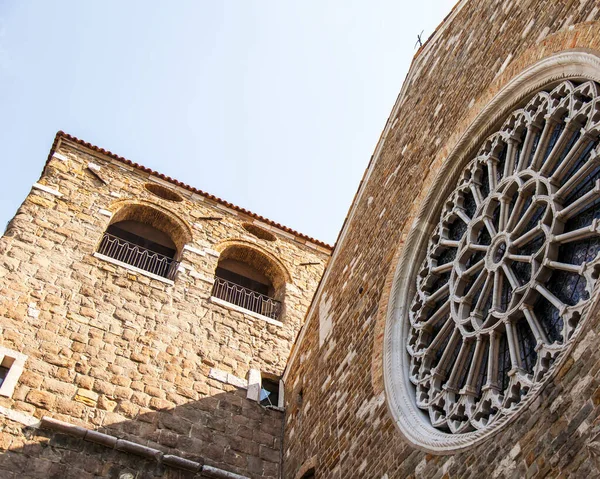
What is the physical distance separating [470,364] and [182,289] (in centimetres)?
660

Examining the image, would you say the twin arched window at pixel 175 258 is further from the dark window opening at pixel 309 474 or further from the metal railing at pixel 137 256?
the dark window opening at pixel 309 474

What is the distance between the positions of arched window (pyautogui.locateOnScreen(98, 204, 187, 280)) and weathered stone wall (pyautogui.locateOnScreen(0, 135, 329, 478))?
23 centimetres

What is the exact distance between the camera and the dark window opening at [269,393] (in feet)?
33.4

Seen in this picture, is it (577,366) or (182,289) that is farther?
(182,289)

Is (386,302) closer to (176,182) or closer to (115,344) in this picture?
(115,344)

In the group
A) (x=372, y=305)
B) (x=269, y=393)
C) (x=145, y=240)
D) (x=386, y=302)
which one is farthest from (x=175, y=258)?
(x=386, y=302)

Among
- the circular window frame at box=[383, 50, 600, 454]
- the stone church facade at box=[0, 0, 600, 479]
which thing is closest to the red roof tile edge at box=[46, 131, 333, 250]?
the stone church facade at box=[0, 0, 600, 479]

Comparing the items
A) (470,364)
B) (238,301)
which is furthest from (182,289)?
(470,364)

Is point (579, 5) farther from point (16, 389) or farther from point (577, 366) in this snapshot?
point (16, 389)

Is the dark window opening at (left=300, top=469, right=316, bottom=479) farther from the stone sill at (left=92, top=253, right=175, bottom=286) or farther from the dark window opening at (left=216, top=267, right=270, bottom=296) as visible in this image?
the dark window opening at (left=216, top=267, right=270, bottom=296)

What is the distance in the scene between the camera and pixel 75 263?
10.6 metres

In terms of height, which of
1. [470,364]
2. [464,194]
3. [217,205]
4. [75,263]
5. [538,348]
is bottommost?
[538,348]

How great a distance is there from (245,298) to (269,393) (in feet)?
8.06

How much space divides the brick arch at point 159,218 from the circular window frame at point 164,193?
0.51m
